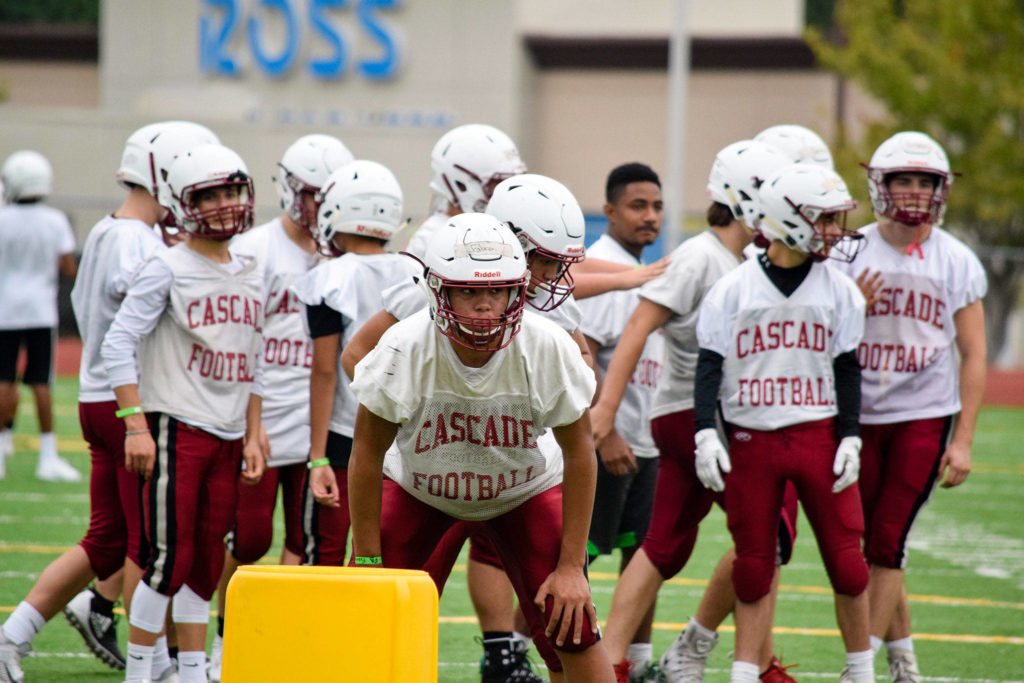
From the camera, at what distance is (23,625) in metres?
5.00

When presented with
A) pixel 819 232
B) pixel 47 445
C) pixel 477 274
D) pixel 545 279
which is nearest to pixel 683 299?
pixel 819 232

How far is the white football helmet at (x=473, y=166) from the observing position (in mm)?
5090

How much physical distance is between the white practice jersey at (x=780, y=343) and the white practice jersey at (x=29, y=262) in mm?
6559

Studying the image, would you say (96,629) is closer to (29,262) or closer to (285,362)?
(285,362)

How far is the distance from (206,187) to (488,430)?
1.60m

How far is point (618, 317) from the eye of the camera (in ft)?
18.6

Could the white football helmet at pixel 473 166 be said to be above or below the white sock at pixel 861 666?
above

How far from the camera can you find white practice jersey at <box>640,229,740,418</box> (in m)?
5.18

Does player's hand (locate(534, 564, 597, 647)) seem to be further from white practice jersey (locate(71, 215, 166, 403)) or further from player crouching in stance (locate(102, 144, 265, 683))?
white practice jersey (locate(71, 215, 166, 403))

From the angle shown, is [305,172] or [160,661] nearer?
[160,661]

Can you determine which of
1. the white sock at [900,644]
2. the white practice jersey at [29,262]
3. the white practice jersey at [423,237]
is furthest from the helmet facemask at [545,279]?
the white practice jersey at [29,262]

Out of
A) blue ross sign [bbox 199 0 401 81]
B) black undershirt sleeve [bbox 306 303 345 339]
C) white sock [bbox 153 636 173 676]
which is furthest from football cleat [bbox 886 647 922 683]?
blue ross sign [bbox 199 0 401 81]

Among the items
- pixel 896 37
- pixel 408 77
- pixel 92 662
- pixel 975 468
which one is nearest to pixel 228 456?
pixel 92 662

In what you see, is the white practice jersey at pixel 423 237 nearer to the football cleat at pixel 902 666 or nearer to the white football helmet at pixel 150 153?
the white football helmet at pixel 150 153
